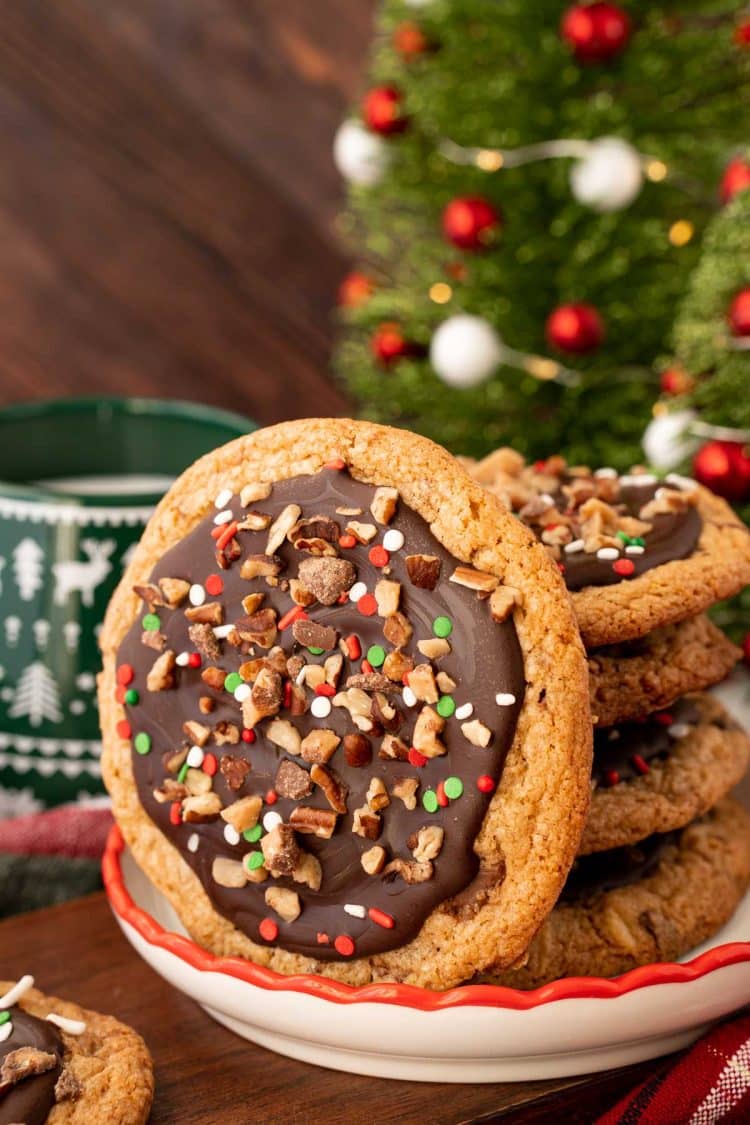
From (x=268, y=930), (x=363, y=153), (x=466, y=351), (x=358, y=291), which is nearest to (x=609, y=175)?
(x=466, y=351)

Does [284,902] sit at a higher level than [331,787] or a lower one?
lower

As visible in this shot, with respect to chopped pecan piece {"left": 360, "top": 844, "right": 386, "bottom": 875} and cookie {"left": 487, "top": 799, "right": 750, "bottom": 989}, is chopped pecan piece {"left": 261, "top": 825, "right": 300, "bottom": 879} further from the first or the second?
cookie {"left": 487, "top": 799, "right": 750, "bottom": 989}

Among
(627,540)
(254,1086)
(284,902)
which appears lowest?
(254,1086)

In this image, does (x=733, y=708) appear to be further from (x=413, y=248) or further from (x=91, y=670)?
(x=413, y=248)

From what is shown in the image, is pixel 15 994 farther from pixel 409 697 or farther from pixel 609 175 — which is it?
pixel 609 175

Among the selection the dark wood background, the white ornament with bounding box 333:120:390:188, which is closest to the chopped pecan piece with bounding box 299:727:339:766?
the white ornament with bounding box 333:120:390:188

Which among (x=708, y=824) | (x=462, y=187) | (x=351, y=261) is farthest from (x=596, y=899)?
(x=351, y=261)

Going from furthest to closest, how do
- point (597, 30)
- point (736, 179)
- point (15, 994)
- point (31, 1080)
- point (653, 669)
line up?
point (597, 30) < point (736, 179) < point (653, 669) < point (15, 994) < point (31, 1080)

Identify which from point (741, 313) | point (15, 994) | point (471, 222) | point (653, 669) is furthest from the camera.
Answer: point (471, 222)
